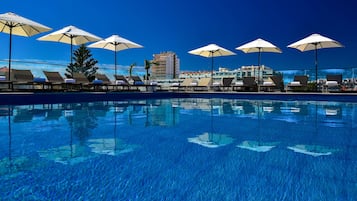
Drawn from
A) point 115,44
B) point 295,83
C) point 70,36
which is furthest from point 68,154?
point 295,83

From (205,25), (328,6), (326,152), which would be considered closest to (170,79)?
(205,25)

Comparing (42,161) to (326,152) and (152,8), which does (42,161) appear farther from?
(152,8)

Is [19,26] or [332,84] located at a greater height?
[19,26]

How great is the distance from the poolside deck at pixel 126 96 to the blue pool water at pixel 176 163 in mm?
3526

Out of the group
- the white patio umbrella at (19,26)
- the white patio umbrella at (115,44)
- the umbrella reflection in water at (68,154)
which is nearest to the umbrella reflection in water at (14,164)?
the umbrella reflection in water at (68,154)

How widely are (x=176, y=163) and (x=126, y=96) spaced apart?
25.2 feet

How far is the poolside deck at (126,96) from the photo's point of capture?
683 cm

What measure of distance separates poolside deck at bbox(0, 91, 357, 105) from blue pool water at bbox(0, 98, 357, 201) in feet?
11.6

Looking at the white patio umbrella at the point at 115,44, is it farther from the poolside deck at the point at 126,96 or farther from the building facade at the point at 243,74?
the building facade at the point at 243,74

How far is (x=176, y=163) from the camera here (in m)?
2.16

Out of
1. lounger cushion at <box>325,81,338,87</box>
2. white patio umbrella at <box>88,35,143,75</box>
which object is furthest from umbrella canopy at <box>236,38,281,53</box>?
white patio umbrella at <box>88,35,143,75</box>

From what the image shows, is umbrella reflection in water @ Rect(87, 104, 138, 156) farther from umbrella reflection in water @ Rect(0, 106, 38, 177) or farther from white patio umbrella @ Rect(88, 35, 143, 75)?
white patio umbrella @ Rect(88, 35, 143, 75)

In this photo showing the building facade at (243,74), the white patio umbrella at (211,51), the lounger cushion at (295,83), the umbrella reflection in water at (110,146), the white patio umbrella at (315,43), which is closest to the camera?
the umbrella reflection in water at (110,146)

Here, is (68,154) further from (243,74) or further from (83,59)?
(83,59)
